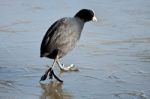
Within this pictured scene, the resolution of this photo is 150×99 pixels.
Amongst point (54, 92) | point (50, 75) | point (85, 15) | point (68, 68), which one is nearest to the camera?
point (54, 92)

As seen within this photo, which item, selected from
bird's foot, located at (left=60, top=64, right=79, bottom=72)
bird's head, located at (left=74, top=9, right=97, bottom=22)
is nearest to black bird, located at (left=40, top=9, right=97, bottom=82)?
bird's foot, located at (left=60, top=64, right=79, bottom=72)

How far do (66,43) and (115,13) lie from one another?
3611 mm

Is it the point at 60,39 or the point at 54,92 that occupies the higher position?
the point at 60,39

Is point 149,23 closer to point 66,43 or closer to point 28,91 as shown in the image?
point 66,43

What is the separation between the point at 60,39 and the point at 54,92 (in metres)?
0.80

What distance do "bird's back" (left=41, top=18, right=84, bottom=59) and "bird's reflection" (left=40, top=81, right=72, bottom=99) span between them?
1.33ft

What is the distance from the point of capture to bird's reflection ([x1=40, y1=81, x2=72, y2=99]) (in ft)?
21.3

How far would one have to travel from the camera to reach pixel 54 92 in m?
6.70

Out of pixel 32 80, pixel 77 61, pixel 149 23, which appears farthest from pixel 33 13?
pixel 32 80

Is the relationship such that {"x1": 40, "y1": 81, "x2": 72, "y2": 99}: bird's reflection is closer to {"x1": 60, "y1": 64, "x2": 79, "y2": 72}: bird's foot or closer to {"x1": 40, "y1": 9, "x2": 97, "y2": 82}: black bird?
{"x1": 40, "y1": 9, "x2": 97, "y2": 82}: black bird

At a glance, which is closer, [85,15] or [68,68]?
[68,68]

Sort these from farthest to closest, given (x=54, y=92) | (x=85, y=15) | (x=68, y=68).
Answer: (x=85, y=15)
(x=68, y=68)
(x=54, y=92)

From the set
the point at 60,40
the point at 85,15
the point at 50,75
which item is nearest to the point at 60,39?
the point at 60,40

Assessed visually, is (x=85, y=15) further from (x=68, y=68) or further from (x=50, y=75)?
(x=50, y=75)
